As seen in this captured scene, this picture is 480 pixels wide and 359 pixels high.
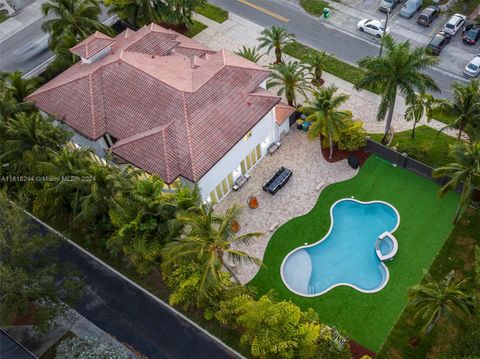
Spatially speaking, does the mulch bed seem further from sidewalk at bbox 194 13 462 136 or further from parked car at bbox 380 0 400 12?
parked car at bbox 380 0 400 12

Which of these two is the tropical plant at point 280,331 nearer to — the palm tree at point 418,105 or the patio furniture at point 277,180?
the patio furniture at point 277,180

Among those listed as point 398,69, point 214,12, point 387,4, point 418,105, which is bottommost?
point 214,12

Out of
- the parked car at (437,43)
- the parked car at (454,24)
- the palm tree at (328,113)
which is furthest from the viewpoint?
the parked car at (454,24)

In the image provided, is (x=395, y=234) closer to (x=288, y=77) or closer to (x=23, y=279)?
(x=288, y=77)

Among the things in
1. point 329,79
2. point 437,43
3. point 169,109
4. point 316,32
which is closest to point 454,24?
point 437,43

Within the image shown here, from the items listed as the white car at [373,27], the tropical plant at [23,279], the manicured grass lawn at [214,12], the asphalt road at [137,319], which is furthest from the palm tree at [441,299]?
the manicured grass lawn at [214,12]

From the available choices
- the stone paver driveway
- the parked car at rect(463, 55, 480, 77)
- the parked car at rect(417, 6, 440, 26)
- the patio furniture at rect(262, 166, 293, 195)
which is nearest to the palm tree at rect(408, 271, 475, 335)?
the stone paver driveway
